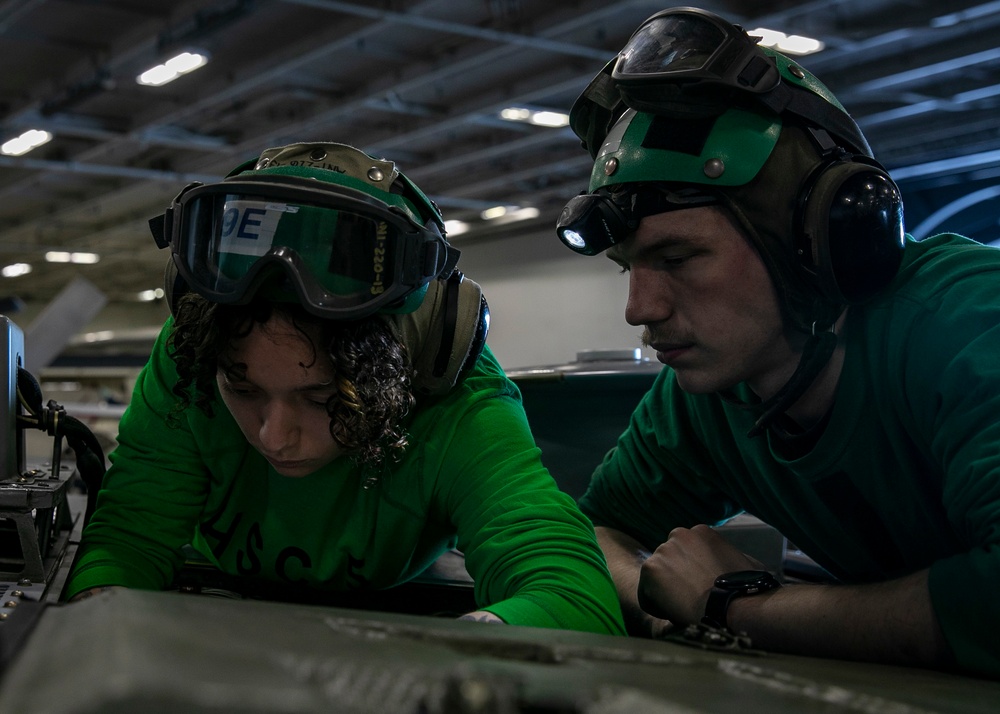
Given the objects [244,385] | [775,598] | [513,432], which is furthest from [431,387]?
[775,598]

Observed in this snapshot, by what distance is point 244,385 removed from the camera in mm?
1271

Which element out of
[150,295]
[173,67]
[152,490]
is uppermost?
[173,67]

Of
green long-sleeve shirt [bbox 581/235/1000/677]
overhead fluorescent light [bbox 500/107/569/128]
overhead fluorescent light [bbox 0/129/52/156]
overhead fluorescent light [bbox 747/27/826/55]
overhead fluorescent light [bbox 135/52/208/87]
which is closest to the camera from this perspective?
green long-sleeve shirt [bbox 581/235/1000/677]

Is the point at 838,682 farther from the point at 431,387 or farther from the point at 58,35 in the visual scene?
the point at 58,35

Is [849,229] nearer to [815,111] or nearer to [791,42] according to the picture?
[815,111]

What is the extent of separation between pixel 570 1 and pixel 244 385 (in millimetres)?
5519

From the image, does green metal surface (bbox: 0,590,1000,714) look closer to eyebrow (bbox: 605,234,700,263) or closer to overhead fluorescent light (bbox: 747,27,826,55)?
eyebrow (bbox: 605,234,700,263)

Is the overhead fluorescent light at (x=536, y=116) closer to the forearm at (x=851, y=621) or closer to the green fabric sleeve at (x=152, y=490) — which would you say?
the green fabric sleeve at (x=152, y=490)

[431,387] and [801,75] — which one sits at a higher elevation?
[801,75]

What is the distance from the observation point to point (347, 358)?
48.9 inches

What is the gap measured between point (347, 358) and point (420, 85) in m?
6.93

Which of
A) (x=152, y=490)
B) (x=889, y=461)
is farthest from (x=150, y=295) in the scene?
(x=889, y=461)

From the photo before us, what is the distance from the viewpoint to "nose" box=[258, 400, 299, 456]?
125 centimetres

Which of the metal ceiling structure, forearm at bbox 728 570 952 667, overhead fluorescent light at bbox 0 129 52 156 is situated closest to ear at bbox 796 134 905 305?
forearm at bbox 728 570 952 667
